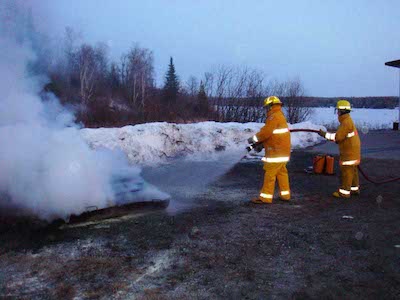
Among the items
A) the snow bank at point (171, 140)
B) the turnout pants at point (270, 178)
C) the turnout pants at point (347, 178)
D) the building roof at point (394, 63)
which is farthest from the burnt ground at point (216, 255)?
the building roof at point (394, 63)

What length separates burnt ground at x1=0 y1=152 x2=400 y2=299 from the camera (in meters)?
3.55

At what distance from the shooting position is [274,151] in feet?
22.6

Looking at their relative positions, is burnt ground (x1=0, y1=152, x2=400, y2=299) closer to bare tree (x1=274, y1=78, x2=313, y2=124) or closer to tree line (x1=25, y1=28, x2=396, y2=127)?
tree line (x1=25, y1=28, x2=396, y2=127)

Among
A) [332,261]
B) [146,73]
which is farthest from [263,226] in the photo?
[146,73]

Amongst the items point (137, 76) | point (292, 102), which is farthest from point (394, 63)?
point (137, 76)

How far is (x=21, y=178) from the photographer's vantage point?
5.26m

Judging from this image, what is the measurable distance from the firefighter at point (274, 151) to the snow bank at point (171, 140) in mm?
4984

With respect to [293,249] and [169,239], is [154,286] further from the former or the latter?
[293,249]

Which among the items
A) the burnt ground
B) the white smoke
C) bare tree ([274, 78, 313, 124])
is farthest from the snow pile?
the white smoke

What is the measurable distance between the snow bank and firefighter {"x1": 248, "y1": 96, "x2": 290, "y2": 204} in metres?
4.98

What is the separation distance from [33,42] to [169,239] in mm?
3435

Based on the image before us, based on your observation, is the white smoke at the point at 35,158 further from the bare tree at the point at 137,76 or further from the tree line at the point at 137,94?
the bare tree at the point at 137,76

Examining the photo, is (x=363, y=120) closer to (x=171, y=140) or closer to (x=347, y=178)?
(x=171, y=140)

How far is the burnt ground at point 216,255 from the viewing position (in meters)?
3.55
